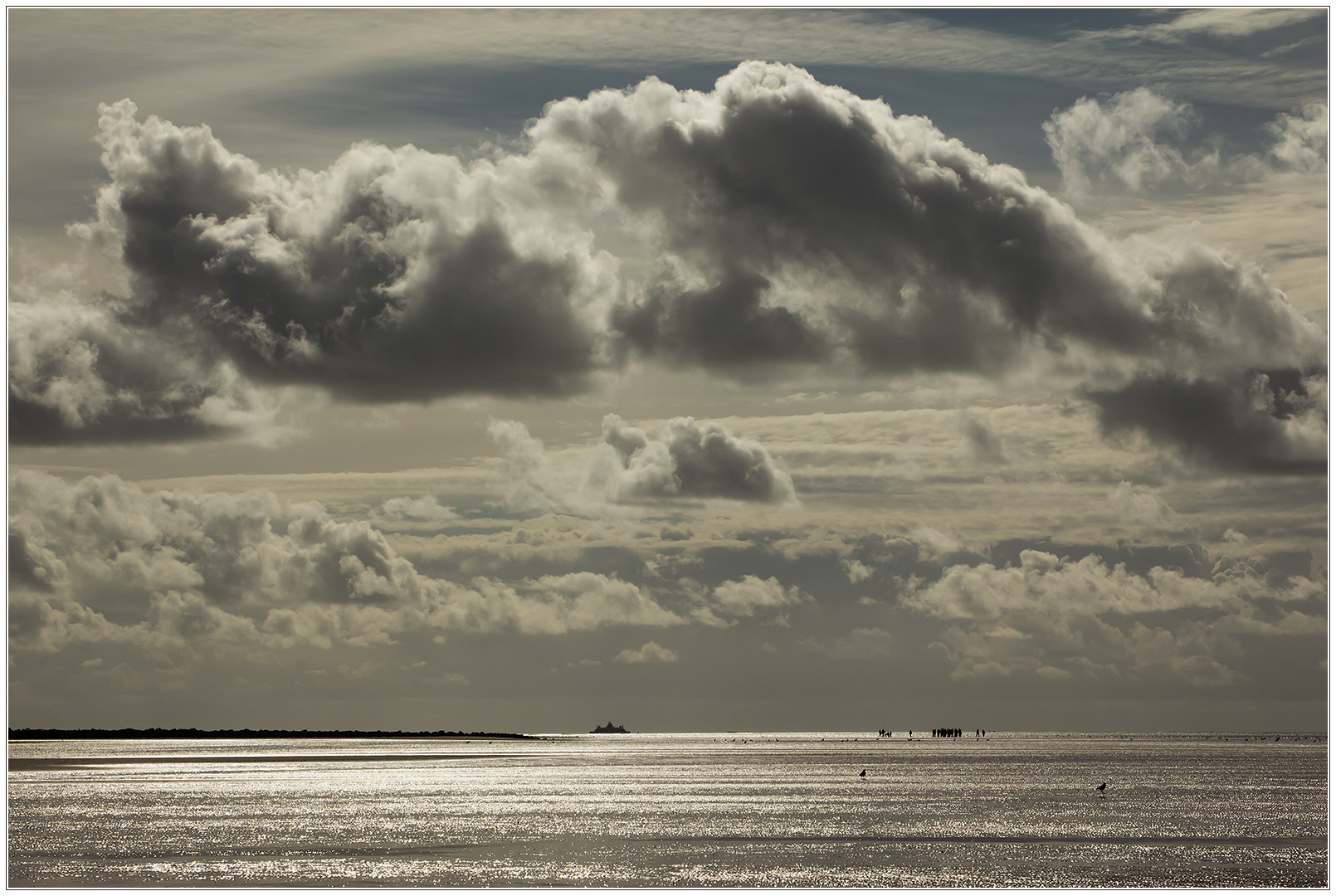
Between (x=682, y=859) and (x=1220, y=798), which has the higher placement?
(x=682, y=859)

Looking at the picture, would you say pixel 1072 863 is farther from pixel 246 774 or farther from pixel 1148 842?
pixel 246 774

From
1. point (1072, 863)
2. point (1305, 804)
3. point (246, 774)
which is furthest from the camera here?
point (246, 774)

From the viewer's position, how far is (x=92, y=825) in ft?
338

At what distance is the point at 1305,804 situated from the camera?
126562 millimetres

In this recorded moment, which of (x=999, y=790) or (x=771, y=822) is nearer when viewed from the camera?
(x=771, y=822)

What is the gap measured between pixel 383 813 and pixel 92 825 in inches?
1007

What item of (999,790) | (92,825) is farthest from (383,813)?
(999,790)

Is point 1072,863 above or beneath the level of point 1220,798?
above

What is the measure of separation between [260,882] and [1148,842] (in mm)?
64175

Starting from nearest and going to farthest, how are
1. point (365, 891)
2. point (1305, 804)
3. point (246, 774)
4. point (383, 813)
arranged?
point (365, 891)
point (383, 813)
point (1305, 804)
point (246, 774)

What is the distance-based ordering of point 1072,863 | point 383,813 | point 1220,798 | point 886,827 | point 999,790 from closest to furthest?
point 1072,863 → point 886,827 → point 383,813 → point 1220,798 → point 999,790

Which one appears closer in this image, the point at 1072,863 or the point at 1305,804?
the point at 1072,863

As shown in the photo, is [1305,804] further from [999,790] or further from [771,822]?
[771,822]

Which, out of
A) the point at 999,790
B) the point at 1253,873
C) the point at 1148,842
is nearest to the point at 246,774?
the point at 999,790
